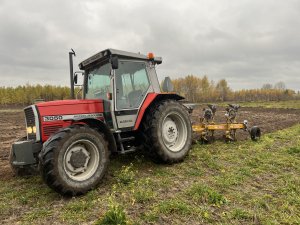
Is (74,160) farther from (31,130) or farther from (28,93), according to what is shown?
(28,93)

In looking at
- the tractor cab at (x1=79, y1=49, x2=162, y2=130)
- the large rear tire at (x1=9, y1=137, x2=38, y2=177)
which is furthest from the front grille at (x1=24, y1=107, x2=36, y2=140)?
the tractor cab at (x1=79, y1=49, x2=162, y2=130)

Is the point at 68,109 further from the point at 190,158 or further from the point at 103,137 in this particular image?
the point at 190,158

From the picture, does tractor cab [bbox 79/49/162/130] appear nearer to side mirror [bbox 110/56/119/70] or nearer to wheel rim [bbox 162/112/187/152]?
side mirror [bbox 110/56/119/70]

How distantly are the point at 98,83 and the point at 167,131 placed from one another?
6.41 feet

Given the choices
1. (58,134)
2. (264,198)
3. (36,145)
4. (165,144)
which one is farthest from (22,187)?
(264,198)

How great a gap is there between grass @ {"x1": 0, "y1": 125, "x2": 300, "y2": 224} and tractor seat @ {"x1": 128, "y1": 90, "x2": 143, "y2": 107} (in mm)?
1394

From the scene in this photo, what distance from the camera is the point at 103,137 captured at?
5.23 m

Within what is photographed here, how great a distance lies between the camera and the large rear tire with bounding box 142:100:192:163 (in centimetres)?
594

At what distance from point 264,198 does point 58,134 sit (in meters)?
3.52

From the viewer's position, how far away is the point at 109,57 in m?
5.69

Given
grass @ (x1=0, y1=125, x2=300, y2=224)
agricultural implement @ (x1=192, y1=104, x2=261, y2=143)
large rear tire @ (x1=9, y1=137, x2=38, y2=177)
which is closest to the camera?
grass @ (x1=0, y1=125, x2=300, y2=224)

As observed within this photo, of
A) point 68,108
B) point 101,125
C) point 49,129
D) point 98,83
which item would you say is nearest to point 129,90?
point 98,83

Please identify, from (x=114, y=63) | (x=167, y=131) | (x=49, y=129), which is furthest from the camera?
(x=167, y=131)

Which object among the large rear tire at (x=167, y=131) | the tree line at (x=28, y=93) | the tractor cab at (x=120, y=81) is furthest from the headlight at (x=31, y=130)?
the tree line at (x=28, y=93)
